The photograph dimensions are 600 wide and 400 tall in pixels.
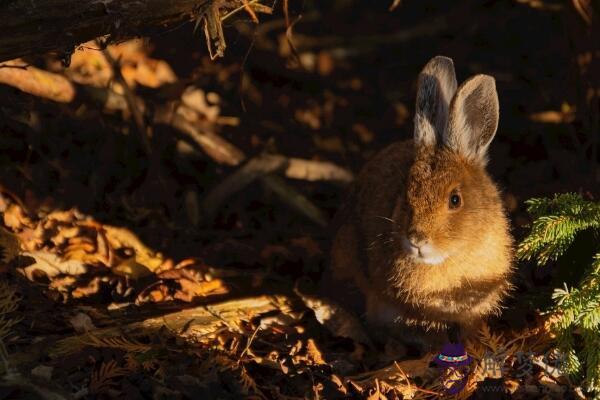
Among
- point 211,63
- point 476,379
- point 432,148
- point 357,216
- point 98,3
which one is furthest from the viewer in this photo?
point 211,63

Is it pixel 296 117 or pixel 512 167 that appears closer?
pixel 512 167

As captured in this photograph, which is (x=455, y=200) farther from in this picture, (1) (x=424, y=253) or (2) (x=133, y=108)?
(2) (x=133, y=108)

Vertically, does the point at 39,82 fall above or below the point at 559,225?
above

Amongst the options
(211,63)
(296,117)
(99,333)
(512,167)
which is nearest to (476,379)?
(99,333)

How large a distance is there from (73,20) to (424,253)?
2.11 meters

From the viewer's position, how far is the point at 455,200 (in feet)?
14.3

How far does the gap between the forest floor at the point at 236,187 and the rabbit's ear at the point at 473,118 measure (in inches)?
29.1

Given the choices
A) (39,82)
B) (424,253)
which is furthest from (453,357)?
(39,82)

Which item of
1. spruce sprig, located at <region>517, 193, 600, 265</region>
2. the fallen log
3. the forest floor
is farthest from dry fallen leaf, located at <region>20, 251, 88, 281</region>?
spruce sprig, located at <region>517, 193, 600, 265</region>

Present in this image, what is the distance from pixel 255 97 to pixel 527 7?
7.93ft

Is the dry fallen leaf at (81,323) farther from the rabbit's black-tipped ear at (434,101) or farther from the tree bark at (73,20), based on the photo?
the rabbit's black-tipped ear at (434,101)

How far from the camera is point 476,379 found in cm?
409

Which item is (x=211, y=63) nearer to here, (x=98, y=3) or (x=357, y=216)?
(x=357, y=216)

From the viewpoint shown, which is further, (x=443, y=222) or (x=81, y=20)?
(x=443, y=222)
